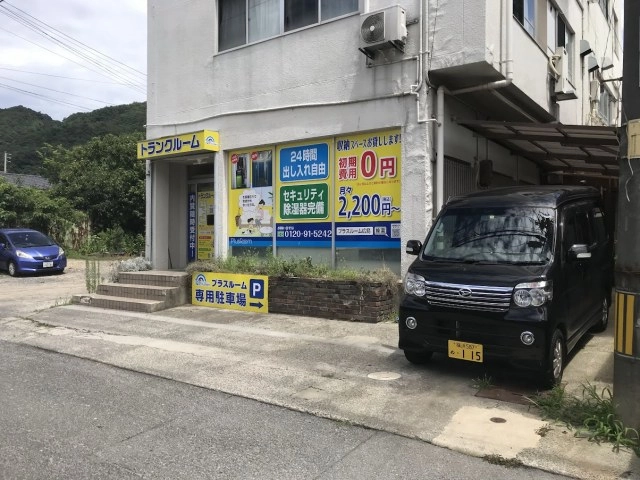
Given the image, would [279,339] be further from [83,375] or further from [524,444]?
[524,444]

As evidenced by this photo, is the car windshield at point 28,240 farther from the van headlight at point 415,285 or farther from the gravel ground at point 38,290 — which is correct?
the van headlight at point 415,285

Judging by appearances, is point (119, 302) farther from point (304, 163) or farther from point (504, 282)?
point (504, 282)

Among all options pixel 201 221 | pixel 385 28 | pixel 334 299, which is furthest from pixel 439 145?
pixel 201 221

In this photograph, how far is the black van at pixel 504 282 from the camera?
534cm

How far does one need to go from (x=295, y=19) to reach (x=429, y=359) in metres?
7.37

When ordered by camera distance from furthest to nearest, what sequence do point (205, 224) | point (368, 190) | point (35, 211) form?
point (35, 211) < point (205, 224) < point (368, 190)

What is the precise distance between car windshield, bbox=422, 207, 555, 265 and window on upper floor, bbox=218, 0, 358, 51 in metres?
5.21

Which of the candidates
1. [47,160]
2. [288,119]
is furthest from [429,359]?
[47,160]

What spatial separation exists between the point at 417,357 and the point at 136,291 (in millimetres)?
6949

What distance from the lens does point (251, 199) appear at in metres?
11.4

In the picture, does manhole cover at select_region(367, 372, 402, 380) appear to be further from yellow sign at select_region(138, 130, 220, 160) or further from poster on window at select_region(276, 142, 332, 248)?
yellow sign at select_region(138, 130, 220, 160)

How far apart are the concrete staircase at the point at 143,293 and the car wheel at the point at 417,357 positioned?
5.90 m

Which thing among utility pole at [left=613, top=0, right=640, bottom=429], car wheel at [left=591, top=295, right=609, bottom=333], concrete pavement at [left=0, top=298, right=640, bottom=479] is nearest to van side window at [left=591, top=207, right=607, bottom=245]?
car wheel at [left=591, top=295, right=609, bottom=333]

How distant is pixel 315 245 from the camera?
1045 cm
